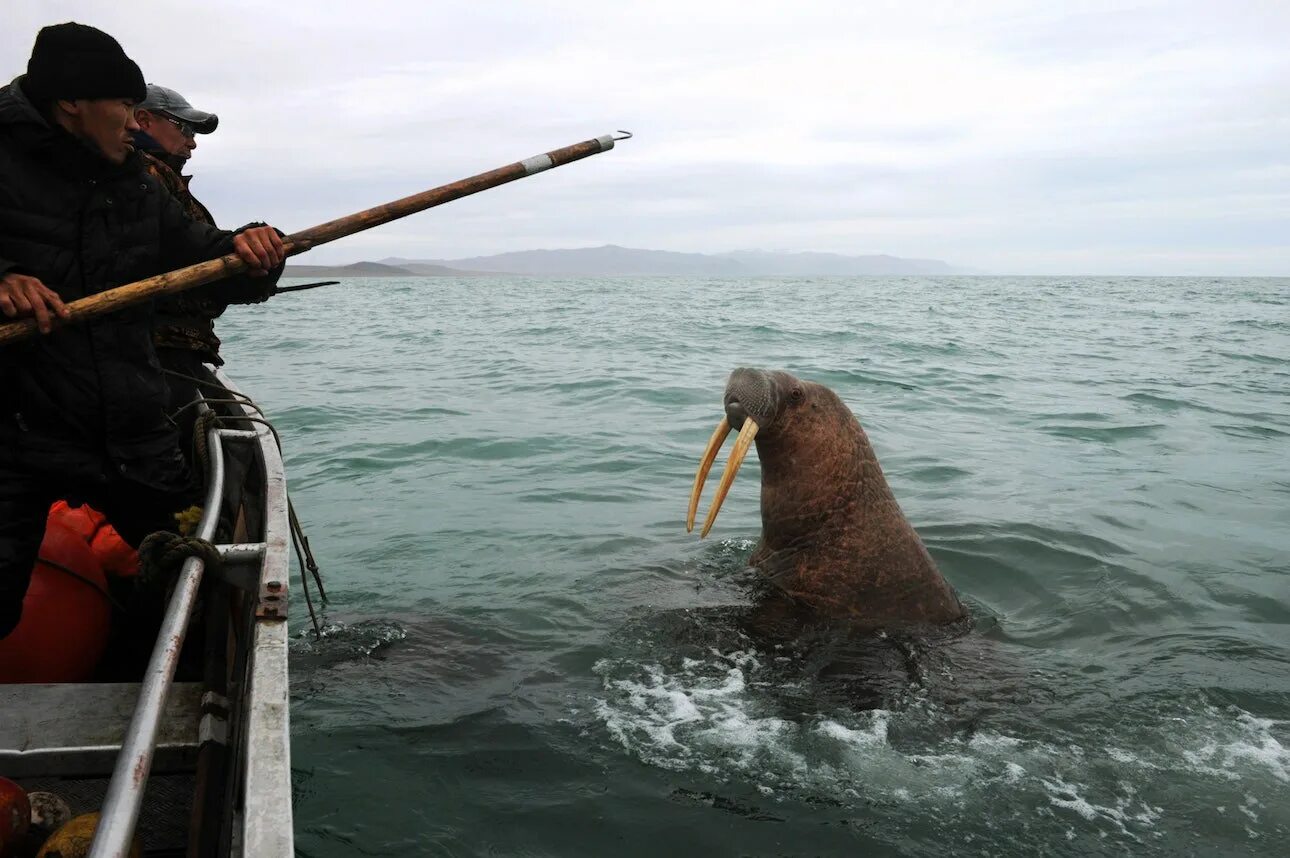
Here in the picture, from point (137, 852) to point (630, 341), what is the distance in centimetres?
2012

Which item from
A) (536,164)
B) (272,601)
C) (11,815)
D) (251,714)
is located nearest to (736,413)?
(536,164)

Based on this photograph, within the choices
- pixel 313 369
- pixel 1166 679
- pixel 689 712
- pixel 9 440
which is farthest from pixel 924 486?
pixel 313 369

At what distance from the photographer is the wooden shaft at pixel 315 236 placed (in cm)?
273

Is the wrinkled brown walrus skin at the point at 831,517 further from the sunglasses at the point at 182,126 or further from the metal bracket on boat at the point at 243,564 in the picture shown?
the sunglasses at the point at 182,126

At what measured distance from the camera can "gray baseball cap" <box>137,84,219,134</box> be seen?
4.32 metres

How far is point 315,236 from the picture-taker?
336 centimetres

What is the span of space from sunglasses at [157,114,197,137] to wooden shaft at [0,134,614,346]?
4.78 feet

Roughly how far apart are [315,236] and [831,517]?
2.89 m

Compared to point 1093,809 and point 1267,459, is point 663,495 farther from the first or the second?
point 1267,459

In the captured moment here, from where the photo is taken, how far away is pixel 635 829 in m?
3.38

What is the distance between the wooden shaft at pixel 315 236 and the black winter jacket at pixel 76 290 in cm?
13

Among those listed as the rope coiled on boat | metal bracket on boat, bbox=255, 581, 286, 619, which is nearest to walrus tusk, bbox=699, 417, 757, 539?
metal bracket on boat, bbox=255, 581, 286, 619

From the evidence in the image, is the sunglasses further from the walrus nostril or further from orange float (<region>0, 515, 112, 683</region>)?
the walrus nostril

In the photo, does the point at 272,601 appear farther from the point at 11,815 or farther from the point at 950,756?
the point at 950,756
